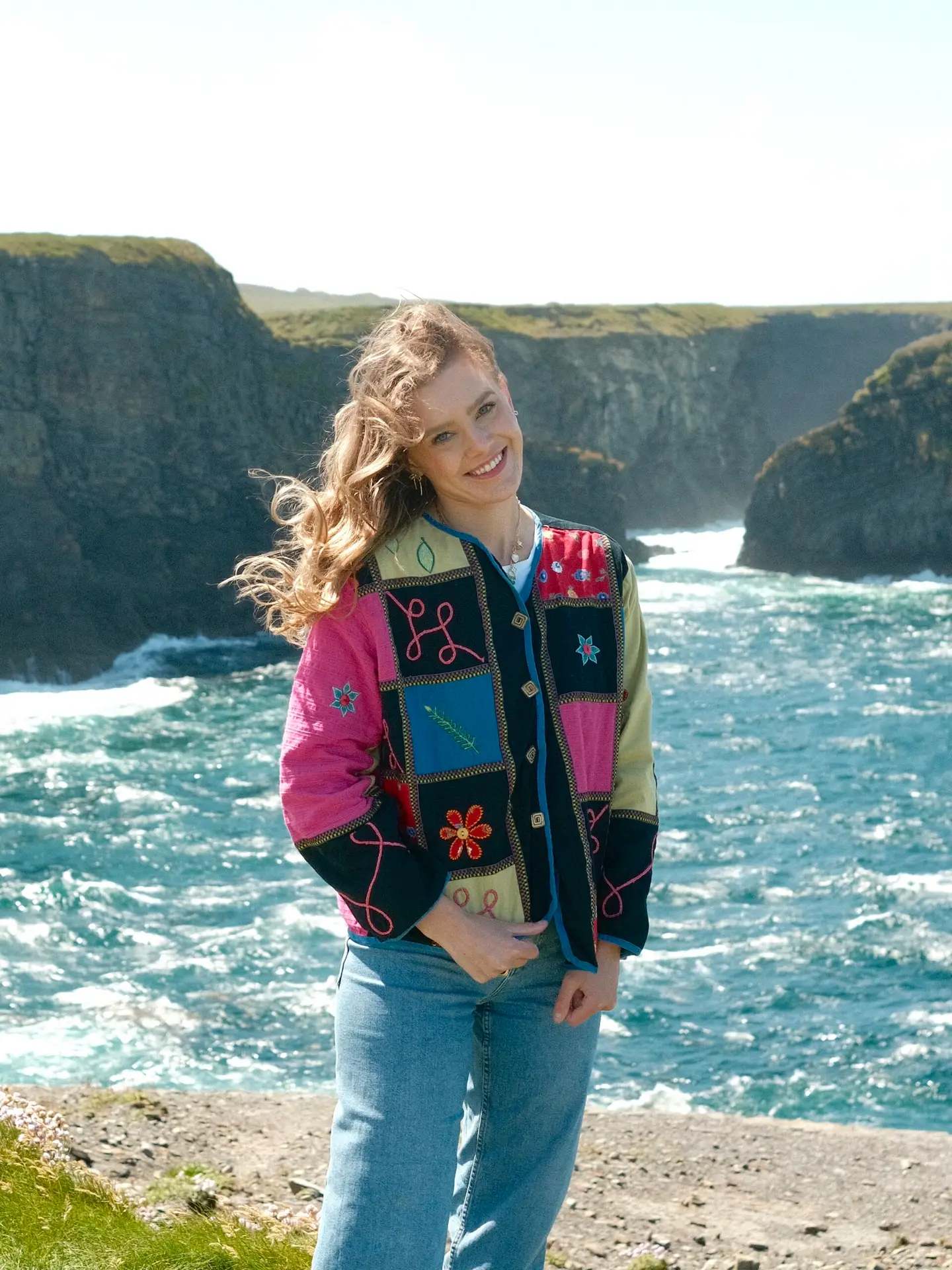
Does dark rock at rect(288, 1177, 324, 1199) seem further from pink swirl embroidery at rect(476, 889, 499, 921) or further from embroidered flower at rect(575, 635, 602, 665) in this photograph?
embroidered flower at rect(575, 635, 602, 665)

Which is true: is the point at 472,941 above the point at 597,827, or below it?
below

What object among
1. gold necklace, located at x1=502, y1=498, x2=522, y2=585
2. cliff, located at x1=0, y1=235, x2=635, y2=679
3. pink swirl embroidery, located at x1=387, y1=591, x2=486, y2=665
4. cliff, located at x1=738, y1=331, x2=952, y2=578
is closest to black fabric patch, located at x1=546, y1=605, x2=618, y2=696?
gold necklace, located at x1=502, y1=498, x2=522, y2=585

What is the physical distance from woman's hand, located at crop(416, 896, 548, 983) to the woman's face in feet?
3.43

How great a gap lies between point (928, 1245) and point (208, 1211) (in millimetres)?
3848

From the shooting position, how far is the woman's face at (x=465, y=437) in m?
3.45

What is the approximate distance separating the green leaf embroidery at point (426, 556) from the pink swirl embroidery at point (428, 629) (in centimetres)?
9

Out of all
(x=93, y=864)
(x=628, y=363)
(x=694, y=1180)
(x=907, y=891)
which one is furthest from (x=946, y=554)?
(x=694, y=1180)

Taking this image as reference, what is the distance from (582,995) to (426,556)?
117 cm

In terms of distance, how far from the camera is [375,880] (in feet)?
10.6

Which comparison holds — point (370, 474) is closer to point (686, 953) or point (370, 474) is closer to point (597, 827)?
point (597, 827)

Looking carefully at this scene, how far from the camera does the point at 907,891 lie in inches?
896

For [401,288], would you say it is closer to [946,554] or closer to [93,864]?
[93,864]

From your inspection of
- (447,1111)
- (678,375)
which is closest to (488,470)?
(447,1111)

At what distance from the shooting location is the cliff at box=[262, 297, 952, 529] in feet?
294
